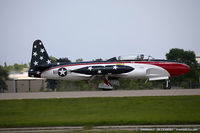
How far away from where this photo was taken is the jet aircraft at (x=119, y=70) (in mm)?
26062

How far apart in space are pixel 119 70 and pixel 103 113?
1235 cm

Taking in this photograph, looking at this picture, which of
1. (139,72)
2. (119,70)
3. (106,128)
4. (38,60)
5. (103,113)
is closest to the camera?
(106,128)

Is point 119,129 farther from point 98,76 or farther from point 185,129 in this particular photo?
point 98,76

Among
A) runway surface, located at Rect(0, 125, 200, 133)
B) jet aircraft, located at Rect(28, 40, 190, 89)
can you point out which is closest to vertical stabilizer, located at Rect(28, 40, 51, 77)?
jet aircraft, located at Rect(28, 40, 190, 89)

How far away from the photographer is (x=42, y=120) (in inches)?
492

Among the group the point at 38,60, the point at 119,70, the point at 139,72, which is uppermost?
the point at 38,60

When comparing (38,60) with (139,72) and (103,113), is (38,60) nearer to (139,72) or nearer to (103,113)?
(139,72)

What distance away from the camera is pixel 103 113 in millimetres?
13867

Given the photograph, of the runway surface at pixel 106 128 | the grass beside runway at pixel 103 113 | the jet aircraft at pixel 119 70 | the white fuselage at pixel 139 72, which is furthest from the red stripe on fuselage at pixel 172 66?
the runway surface at pixel 106 128

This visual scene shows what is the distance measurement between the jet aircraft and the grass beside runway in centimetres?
826

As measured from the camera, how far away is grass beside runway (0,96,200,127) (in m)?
11.9

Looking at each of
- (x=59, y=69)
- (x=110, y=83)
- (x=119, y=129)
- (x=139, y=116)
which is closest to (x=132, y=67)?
(x=110, y=83)

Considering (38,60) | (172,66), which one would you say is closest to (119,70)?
(172,66)

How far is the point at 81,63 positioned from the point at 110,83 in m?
3.39
